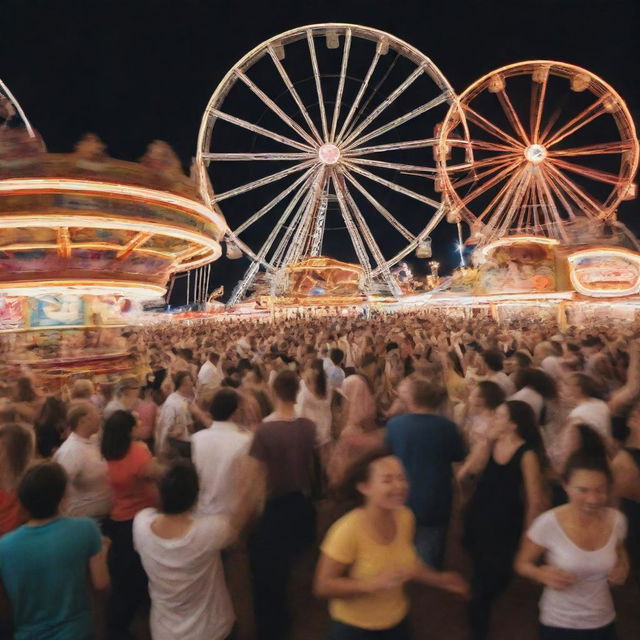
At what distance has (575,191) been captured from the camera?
21.9 m

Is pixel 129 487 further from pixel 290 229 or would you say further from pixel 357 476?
pixel 290 229

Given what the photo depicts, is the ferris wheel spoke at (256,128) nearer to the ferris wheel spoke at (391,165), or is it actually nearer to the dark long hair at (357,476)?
the ferris wheel spoke at (391,165)

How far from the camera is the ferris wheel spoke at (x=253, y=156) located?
21.1 m

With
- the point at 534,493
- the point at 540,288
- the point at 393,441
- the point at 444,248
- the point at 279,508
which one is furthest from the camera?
the point at 444,248

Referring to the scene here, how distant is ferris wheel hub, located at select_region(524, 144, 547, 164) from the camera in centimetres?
2152

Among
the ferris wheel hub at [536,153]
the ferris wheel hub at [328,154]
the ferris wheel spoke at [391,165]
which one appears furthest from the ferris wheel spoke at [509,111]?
the ferris wheel hub at [328,154]

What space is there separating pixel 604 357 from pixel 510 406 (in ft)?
11.0

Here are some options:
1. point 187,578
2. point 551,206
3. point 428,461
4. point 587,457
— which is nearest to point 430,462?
point 428,461

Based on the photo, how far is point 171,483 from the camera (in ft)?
6.10

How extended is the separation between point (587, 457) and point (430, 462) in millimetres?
826

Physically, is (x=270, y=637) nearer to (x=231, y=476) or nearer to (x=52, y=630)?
(x=231, y=476)

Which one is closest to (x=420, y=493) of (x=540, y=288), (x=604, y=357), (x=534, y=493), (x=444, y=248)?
(x=534, y=493)

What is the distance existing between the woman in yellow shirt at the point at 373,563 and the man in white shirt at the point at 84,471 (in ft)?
4.99

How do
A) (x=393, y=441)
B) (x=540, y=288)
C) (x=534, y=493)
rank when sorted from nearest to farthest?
(x=534, y=493) → (x=393, y=441) → (x=540, y=288)
